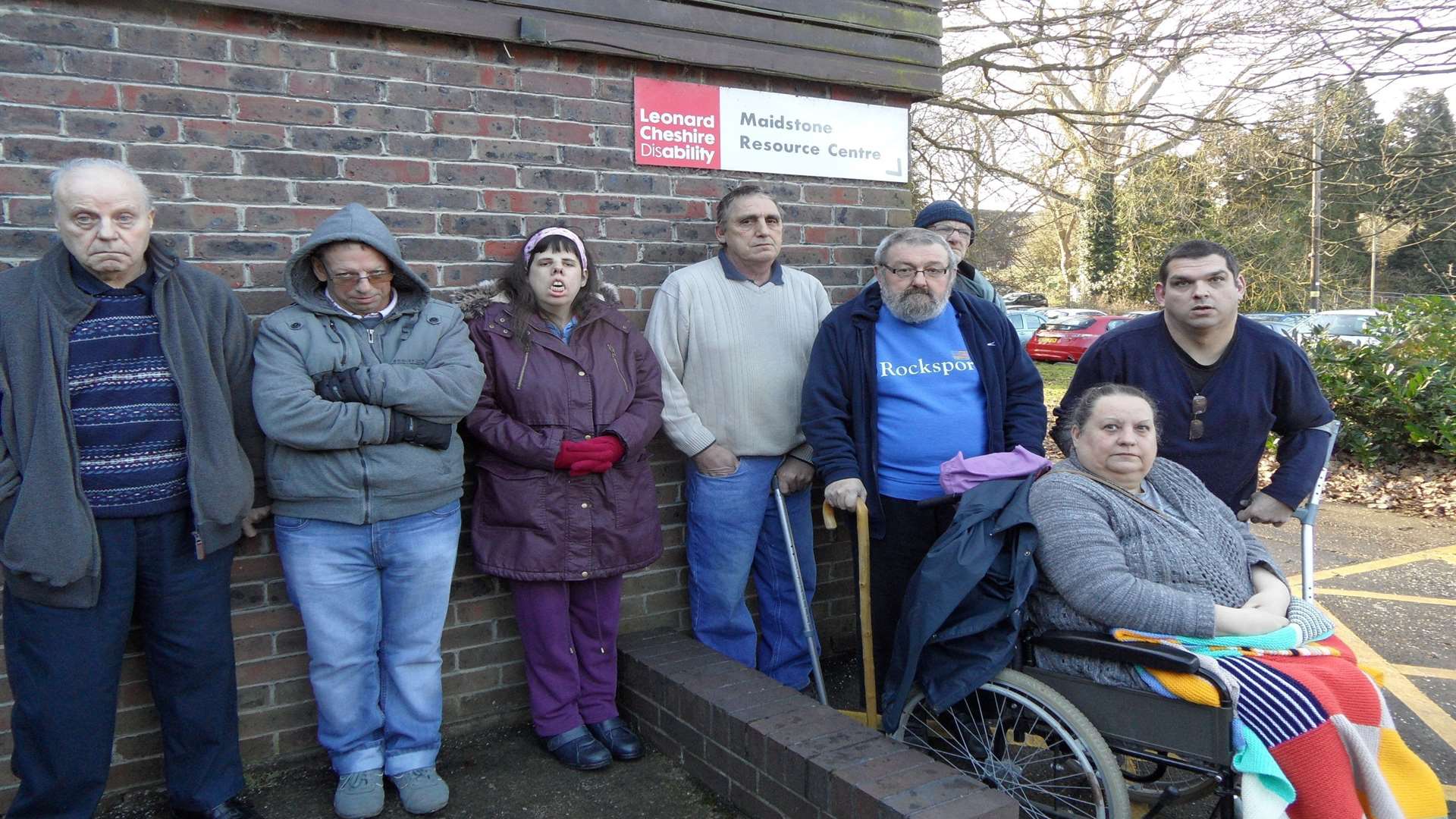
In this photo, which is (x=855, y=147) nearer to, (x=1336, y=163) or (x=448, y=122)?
(x=448, y=122)

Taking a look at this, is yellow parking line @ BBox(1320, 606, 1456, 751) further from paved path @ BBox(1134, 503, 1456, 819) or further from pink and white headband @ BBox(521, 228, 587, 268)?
pink and white headband @ BBox(521, 228, 587, 268)

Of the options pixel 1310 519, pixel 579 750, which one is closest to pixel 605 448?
pixel 579 750

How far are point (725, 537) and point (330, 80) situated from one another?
2.19 metres

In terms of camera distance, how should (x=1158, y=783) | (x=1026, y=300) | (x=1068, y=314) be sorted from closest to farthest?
(x=1158, y=783) < (x=1068, y=314) < (x=1026, y=300)

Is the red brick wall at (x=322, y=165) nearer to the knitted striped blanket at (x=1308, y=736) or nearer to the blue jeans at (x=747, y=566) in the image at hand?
the blue jeans at (x=747, y=566)

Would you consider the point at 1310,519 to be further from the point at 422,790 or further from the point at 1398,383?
the point at 1398,383

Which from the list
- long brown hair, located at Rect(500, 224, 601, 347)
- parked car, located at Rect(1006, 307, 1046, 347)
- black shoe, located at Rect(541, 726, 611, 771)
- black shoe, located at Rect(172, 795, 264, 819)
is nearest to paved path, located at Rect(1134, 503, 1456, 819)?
black shoe, located at Rect(541, 726, 611, 771)

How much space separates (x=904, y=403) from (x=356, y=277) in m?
1.93

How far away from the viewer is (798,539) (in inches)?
163

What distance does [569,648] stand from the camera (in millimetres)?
3457

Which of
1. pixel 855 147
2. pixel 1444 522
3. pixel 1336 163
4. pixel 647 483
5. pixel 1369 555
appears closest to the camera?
pixel 647 483

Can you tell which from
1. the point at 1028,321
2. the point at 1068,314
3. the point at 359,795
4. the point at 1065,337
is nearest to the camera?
the point at 359,795

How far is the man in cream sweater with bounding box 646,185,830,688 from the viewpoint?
12.4 ft

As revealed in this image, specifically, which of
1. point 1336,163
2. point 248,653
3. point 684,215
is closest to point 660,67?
point 684,215
